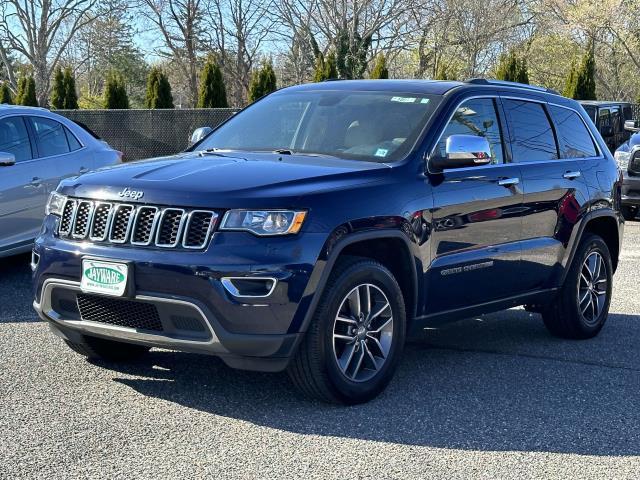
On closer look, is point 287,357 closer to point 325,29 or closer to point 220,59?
point 325,29

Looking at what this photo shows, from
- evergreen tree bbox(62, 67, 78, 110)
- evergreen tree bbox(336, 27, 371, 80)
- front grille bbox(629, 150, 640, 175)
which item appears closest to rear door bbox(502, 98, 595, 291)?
front grille bbox(629, 150, 640, 175)

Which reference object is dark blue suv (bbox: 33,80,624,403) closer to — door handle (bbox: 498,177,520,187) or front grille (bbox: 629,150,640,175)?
door handle (bbox: 498,177,520,187)

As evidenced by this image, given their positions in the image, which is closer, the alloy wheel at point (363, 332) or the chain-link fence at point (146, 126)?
the alloy wheel at point (363, 332)

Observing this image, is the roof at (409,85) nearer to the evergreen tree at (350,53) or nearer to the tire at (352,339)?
the tire at (352,339)

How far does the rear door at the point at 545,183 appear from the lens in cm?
678

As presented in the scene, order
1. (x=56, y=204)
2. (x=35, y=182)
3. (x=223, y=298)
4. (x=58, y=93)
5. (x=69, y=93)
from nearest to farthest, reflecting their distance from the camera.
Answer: (x=223, y=298), (x=56, y=204), (x=35, y=182), (x=58, y=93), (x=69, y=93)

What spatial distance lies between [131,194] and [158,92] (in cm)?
2757

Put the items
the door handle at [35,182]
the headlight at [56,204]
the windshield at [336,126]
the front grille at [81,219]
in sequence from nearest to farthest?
the front grille at [81,219] < the headlight at [56,204] < the windshield at [336,126] < the door handle at [35,182]

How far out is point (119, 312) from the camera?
5.25 m

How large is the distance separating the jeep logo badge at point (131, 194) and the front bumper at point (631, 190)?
1224cm

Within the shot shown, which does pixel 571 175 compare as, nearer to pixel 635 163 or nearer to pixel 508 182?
pixel 508 182

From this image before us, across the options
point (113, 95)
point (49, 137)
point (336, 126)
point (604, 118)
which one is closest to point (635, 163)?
point (604, 118)

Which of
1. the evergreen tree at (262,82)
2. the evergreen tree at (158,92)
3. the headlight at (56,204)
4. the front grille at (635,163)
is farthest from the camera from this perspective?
the evergreen tree at (262,82)

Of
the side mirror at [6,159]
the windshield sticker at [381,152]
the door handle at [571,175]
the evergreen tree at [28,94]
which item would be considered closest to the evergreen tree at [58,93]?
the evergreen tree at [28,94]
